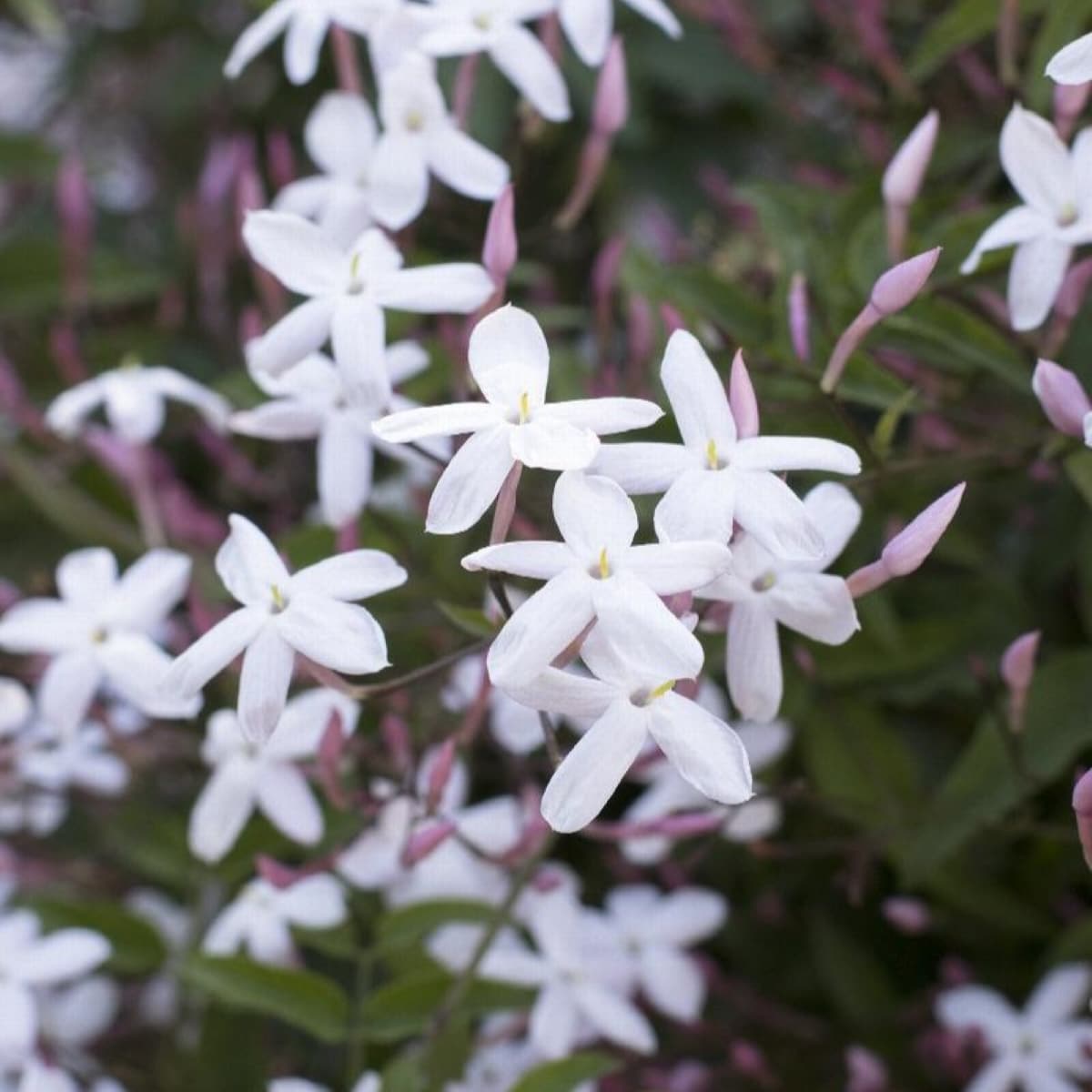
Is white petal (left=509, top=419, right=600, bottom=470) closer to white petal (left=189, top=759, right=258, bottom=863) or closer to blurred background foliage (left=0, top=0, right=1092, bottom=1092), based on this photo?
blurred background foliage (left=0, top=0, right=1092, bottom=1092)

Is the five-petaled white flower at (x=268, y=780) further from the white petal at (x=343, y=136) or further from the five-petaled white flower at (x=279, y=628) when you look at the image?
the white petal at (x=343, y=136)

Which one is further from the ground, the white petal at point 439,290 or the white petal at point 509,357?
the white petal at point 509,357

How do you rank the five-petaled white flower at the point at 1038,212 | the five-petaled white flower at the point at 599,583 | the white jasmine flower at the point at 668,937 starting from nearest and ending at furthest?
1. the five-petaled white flower at the point at 599,583
2. the five-petaled white flower at the point at 1038,212
3. the white jasmine flower at the point at 668,937

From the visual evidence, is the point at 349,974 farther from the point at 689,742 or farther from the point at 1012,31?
the point at 1012,31

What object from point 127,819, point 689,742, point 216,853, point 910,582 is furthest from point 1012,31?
point 127,819

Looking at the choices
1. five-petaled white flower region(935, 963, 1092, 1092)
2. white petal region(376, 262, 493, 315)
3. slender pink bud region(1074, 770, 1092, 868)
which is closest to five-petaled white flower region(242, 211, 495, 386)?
white petal region(376, 262, 493, 315)

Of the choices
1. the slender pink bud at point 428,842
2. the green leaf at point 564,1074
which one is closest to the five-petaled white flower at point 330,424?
the slender pink bud at point 428,842

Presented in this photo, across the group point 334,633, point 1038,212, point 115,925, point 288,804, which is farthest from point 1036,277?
point 115,925
